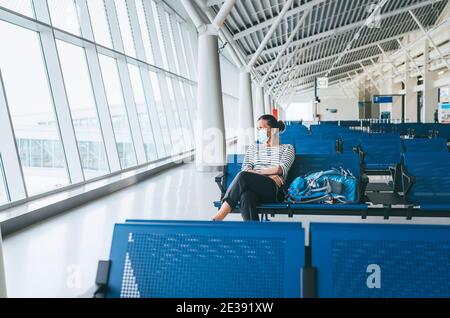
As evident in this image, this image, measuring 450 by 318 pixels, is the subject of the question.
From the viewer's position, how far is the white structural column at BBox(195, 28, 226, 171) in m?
12.6

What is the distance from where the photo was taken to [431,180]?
5.18 m

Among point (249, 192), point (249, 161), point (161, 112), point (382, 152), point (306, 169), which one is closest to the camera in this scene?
point (249, 192)

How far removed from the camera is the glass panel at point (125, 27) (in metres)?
13.3

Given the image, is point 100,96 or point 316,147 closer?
point 316,147

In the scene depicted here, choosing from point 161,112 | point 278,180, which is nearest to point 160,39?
point 161,112

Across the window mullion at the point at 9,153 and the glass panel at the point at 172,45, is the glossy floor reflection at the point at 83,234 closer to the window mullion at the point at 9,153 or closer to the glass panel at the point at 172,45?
the window mullion at the point at 9,153

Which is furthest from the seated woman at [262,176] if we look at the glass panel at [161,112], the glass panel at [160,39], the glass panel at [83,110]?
the glass panel at [160,39]

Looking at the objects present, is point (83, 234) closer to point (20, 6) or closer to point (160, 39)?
point (20, 6)

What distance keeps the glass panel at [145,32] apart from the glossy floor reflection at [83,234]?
6.92 metres

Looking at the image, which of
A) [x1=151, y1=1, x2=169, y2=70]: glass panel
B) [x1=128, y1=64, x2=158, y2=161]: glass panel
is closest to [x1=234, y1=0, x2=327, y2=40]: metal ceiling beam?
[x1=151, y1=1, x2=169, y2=70]: glass panel

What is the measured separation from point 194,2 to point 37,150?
635 centimetres

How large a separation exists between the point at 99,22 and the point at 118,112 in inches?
92.9

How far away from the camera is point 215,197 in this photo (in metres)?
8.23

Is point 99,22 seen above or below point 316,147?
above
